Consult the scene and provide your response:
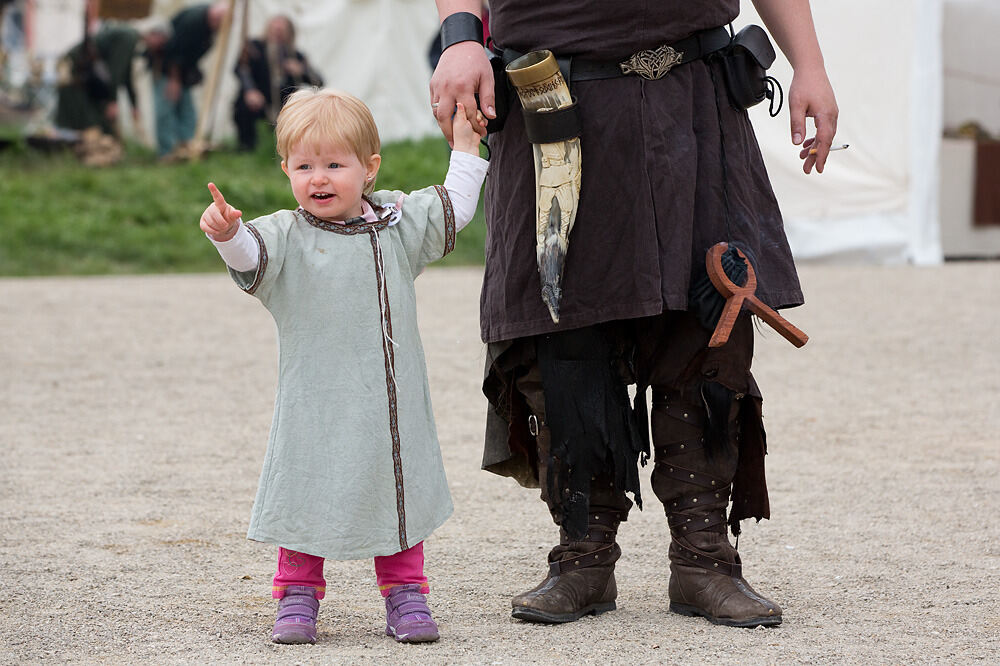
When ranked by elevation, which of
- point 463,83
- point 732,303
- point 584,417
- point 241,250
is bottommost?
point 584,417

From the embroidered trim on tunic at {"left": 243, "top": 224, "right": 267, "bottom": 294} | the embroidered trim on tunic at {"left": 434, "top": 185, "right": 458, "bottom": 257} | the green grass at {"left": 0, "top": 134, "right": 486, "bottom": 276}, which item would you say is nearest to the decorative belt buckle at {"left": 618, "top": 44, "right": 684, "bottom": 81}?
the embroidered trim on tunic at {"left": 434, "top": 185, "right": 458, "bottom": 257}

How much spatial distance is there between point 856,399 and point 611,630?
2762mm

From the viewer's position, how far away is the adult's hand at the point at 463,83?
2305 millimetres

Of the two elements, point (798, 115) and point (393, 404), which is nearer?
point (393, 404)

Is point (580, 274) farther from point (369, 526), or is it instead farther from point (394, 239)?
point (369, 526)

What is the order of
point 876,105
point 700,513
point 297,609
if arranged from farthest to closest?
point 876,105
point 700,513
point 297,609

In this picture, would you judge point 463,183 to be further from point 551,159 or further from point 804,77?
point 804,77

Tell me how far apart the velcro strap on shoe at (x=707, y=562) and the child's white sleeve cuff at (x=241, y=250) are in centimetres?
93

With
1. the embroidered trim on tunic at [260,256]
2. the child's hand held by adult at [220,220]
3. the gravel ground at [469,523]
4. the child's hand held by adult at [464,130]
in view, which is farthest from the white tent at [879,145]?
the child's hand held by adult at [220,220]

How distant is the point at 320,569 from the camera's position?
95.2 inches

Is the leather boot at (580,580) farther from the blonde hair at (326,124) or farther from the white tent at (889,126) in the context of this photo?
the white tent at (889,126)

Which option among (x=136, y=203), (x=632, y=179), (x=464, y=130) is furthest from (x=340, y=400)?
(x=136, y=203)

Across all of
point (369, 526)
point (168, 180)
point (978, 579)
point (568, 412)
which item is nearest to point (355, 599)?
point (369, 526)

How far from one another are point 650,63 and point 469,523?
53.1 inches
